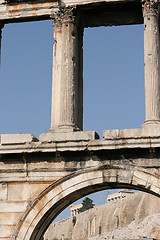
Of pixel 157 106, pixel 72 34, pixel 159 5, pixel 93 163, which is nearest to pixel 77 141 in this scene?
pixel 93 163

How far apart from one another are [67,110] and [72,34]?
1.89 meters

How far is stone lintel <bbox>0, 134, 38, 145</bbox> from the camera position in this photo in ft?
39.1

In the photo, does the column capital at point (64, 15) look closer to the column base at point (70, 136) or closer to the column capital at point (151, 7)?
the column capital at point (151, 7)

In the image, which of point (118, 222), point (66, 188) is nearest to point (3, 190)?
point (66, 188)

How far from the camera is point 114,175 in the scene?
1158 centimetres

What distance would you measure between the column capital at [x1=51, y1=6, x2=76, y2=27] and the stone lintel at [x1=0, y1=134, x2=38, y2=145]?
2.80 metres

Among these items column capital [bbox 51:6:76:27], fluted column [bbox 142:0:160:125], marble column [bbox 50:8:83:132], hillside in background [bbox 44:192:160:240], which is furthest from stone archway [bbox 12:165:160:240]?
hillside in background [bbox 44:192:160:240]

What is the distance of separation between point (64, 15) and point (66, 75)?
4.85ft

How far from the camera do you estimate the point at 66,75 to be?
12.5 meters

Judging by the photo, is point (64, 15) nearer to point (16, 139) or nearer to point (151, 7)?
point (151, 7)

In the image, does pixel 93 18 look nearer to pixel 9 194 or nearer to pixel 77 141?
pixel 77 141

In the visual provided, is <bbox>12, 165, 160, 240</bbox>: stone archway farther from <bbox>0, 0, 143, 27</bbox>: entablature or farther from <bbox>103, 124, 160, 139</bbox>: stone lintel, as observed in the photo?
<bbox>0, 0, 143, 27</bbox>: entablature

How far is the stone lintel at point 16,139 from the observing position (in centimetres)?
1193

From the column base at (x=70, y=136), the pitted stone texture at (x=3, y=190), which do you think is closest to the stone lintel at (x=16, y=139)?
the column base at (x=70, y=136)
